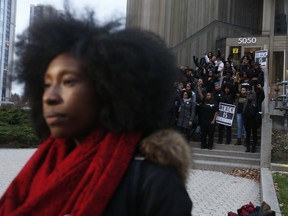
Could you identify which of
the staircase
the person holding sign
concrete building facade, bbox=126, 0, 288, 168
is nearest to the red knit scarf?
the staircase

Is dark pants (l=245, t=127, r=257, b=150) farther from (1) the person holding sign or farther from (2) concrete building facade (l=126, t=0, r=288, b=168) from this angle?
(2) concrete building facade (l=126, t=0, r=288, b=168)

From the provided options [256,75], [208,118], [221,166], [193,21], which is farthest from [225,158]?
[193,21]

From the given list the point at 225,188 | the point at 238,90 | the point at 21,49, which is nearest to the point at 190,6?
the point at 238,90

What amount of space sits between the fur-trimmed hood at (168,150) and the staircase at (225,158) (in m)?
9.18

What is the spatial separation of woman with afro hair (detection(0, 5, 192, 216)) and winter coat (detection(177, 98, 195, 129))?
34.7 feet

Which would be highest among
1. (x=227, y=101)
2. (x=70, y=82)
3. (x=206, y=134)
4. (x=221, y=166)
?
(x=227, y=101)

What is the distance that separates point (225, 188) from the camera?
8875 mm

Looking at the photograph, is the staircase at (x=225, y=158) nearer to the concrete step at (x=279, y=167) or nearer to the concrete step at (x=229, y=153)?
the concrete step at (x=229, y=153)

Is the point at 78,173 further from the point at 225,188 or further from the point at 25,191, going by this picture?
the point at 225,188

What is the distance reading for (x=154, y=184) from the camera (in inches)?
56.2

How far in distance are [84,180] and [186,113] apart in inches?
430

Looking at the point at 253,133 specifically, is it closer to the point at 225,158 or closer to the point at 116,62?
the point at 225,158

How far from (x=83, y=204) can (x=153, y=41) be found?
0.70m

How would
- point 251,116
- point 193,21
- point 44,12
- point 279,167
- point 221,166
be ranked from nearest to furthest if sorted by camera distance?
point 44,12
point 279,167
point 221,166
point 251,116
point 193,21
